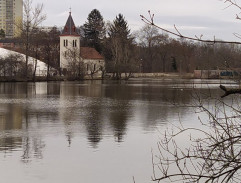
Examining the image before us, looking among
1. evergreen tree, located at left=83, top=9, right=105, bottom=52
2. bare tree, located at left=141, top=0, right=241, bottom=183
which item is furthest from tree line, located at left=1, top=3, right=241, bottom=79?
bare tree, located at left=141, top=0, right=241, bottom=183

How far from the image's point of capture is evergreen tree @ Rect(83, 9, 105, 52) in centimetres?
9319

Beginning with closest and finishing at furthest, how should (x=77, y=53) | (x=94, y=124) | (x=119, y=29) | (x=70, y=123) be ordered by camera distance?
1. (x=94, y=124)
2. (x=70, y=123)
3. (x=77, y=53)
4. (x=119, y=29)

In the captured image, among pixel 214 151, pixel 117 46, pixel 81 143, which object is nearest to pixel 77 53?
pixel 117 46

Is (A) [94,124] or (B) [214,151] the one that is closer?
(B) [214,151]

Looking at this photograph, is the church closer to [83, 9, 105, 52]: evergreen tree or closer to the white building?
the white building

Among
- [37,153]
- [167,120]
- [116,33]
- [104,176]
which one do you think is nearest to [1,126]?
[37,153]

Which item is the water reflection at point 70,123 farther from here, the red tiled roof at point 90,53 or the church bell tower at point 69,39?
the church bell tower at point 69,39

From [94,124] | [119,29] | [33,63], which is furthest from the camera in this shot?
[119,29]

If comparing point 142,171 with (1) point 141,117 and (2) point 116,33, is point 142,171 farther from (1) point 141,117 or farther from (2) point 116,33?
(2) point 116,33

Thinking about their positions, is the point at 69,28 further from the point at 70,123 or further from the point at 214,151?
the point at 214,151

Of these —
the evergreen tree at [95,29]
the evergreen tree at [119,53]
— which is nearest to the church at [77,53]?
the evergreen tree at [119,53]

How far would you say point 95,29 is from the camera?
93188mm

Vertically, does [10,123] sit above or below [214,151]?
below

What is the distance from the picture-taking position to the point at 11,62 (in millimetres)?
63625
